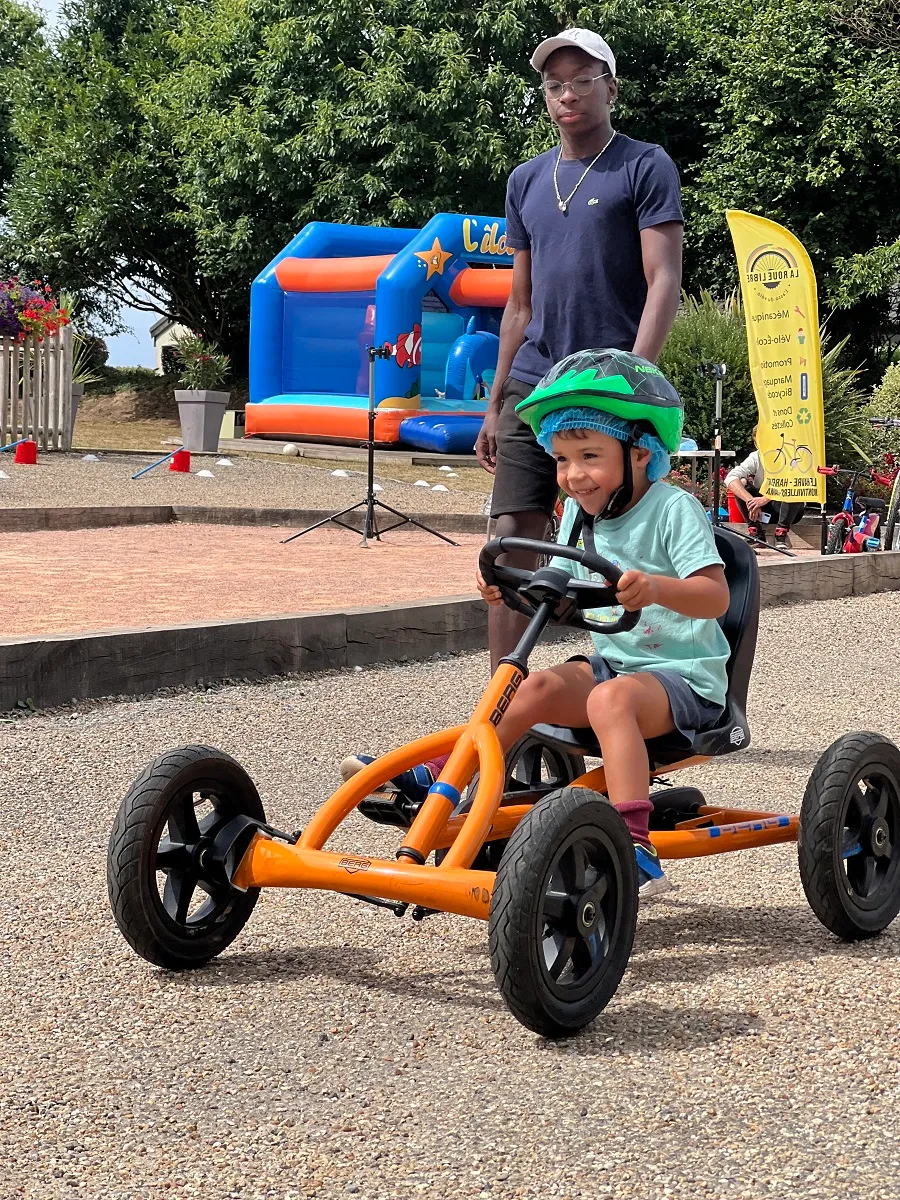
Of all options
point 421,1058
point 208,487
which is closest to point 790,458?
point 208,487

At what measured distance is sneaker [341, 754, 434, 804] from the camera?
122 inches

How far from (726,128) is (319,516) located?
2057 centimetres

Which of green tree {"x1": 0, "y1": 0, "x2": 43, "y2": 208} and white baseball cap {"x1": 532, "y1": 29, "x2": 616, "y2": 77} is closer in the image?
white baseball cap {"x1": 532, "y1": 29, "x2": 616, "y2": 77}

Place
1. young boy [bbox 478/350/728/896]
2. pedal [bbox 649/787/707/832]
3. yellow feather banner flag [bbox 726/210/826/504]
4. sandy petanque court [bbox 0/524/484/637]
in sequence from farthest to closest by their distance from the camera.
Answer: yellow feather banner flag [bbox 726/210/826/504] < sandy petanque court [bbox 0/524/484/637] < pedal [bbox 649/787/707/832] < young boy [bbox 478/350/728/896]

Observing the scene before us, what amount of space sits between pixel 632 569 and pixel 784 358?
11.4m

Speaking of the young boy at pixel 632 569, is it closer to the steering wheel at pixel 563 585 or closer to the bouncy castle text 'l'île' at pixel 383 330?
the steering wheel at pixel 563 585

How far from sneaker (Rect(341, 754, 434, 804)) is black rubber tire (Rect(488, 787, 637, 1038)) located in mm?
566

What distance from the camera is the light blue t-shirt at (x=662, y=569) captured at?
320 centimetres

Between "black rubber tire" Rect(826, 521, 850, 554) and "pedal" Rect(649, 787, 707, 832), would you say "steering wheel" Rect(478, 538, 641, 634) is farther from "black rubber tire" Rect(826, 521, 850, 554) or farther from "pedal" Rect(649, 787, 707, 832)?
"black rubber tire" Rect(826, 521, 850, 554)

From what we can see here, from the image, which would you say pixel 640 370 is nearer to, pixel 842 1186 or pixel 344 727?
pixel 842 1186

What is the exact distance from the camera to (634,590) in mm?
2863

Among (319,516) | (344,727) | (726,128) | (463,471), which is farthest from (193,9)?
(344,727)

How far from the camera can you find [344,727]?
213 inches

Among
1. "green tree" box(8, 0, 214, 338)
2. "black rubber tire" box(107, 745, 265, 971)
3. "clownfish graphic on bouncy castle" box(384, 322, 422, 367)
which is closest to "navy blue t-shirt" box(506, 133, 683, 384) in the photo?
"black rubber tire" box(107, 745, 265, 971)
